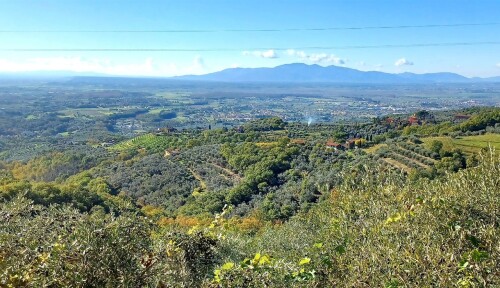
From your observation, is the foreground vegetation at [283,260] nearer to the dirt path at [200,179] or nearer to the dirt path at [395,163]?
the dirt path at [395,163]

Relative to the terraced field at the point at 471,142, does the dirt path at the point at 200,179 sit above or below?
below

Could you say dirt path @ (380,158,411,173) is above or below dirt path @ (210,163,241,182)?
above

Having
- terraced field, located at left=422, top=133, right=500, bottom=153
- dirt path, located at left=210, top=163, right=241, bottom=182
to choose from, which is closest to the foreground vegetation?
terraced field, located at left=422, top=133, right=500, bottom=153

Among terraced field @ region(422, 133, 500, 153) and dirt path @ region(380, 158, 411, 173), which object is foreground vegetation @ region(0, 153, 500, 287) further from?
terraced field @ region(422, 133, 500, 153)

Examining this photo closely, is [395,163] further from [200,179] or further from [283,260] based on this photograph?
[283,260]

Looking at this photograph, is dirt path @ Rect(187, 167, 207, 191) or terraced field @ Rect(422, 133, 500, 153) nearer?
terraced field @ Rect(422, 133, 500, 153)

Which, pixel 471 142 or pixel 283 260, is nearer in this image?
pixel 283 260

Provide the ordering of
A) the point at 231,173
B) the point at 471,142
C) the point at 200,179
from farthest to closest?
the point at 231,173, the point at 200,179, the point at 471,142

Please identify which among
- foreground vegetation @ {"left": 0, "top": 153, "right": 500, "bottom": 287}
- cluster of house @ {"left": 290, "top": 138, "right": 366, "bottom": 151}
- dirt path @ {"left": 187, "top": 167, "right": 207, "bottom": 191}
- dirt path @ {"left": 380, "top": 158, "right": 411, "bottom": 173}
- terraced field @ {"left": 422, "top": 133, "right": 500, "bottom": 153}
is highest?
foreground vegetation @ {"left": 0, "top": 153, "right": 500, "bottom": 287}

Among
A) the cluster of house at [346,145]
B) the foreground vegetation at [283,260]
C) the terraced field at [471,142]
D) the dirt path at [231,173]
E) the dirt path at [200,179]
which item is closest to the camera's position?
the foreground vegetation at [283,260]

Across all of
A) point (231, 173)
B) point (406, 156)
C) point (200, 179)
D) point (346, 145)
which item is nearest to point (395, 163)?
point (406, 156)

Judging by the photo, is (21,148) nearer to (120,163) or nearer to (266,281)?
(120,163)

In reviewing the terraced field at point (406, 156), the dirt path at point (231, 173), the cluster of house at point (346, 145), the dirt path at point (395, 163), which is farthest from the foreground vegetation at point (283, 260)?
the cluster of house at point (346, 145)
